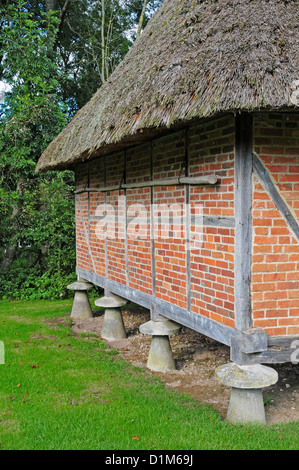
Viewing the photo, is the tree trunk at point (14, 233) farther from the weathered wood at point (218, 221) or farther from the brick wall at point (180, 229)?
the weathered wood at point (218, 221)

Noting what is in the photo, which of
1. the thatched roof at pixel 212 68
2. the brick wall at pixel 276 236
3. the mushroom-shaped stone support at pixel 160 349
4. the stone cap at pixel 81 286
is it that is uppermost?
the thatched roof at pixel 212 68

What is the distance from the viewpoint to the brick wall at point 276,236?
3758 millimetres

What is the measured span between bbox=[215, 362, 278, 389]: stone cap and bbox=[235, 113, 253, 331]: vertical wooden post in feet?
1.47

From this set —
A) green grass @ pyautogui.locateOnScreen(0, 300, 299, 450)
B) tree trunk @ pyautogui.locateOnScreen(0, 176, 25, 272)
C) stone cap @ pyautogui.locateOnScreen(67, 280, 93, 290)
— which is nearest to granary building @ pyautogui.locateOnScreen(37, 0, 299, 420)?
green grass @ pyautogui.locateOnScreen(0, 300, 299, 450)

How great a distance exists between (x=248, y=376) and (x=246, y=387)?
9 cm

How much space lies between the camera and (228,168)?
154 inches

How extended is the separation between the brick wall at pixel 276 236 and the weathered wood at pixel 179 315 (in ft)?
1.28

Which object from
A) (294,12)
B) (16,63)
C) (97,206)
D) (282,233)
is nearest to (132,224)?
(97,206)

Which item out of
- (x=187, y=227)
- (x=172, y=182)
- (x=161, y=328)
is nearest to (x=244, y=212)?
(x=187, y=227)

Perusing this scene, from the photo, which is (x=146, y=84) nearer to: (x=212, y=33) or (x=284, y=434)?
(x=212, y=33)

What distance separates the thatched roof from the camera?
3322 mm

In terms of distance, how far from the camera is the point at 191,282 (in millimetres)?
4613

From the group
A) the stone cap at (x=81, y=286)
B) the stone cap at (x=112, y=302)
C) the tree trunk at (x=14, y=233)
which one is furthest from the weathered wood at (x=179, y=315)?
the tree trunk at (x=14, y=233)

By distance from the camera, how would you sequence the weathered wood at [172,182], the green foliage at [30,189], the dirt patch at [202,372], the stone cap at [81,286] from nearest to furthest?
the weathered wood at [172,182], the dirt patch at [202,372], the stone cap at [81,286], the green foliage at [30,189]
